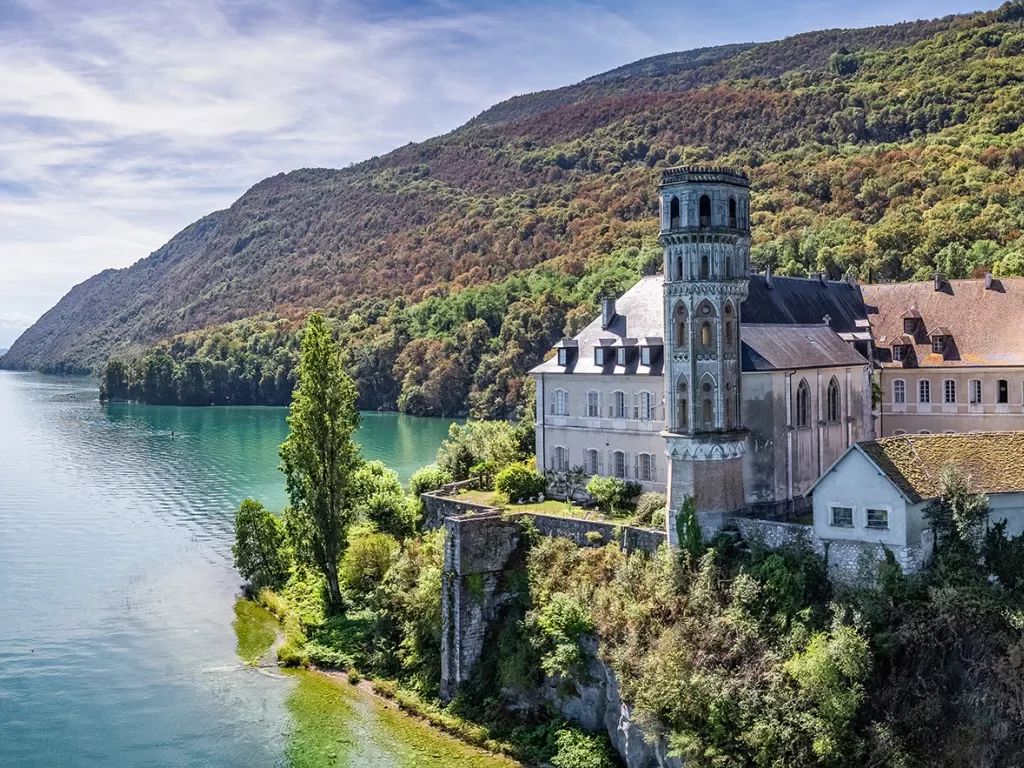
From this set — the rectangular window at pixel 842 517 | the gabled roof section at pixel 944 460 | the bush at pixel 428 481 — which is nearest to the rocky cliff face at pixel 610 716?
the rectangular window at pixel 842 517

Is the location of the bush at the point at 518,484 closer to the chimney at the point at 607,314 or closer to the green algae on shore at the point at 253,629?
the chimney at the point at 607,314

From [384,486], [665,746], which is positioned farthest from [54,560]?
[665,746]

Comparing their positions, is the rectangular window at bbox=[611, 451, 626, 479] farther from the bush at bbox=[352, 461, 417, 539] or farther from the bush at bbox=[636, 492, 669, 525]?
the bush at bbox=[352, 461, 417, 539]

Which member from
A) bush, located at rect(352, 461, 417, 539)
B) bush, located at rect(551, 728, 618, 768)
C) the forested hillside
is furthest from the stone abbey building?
the forested hillside

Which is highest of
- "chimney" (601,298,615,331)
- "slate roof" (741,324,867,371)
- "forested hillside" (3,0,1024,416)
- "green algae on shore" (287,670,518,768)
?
"forested hillside" (3,0,1024,416)

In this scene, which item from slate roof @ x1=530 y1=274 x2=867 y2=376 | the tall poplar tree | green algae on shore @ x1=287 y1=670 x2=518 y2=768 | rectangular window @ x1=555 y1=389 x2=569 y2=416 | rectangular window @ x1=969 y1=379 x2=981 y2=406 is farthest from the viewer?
rectangular window @ x1=555 y1=389 x2=569 y2=416

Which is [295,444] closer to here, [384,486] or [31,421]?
[384,486]
